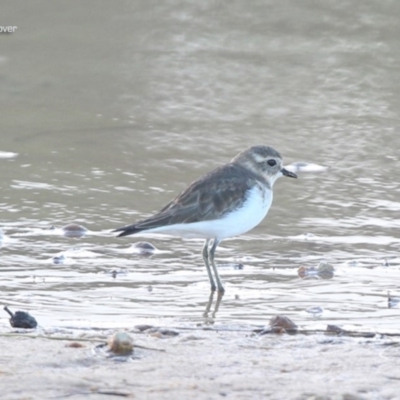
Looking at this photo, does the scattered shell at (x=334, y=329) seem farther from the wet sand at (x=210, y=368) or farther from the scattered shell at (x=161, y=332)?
the scattered shell at (x=161, y=332)

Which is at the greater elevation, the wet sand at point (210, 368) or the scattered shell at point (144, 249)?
the scattered shell at point (144, 249)

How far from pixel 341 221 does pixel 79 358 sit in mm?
3378

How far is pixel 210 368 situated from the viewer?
14.5 ft

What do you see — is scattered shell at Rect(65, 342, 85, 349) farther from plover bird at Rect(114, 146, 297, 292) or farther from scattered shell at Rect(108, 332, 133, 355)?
plover bird at Rect(114, 146, 297, 292)

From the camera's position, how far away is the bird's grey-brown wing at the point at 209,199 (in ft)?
21.5

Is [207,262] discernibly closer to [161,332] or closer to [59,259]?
[59,259]

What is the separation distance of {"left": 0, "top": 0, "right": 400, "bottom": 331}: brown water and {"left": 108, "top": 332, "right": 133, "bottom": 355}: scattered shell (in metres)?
0.81

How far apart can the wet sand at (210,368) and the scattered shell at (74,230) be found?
2.29 m

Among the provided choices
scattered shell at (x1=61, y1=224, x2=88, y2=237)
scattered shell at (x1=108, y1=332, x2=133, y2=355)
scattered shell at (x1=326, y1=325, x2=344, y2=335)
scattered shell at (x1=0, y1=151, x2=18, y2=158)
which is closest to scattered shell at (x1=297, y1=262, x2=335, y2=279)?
scattered shell at (x1=326, y1=325, x2=344, y2=335)

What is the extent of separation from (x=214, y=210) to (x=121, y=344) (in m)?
Result: 2.19

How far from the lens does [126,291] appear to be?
20.0 feet

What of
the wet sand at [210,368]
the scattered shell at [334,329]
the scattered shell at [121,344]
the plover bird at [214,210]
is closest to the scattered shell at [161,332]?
the wet sand at [210,368]

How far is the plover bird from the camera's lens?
6.51 meters

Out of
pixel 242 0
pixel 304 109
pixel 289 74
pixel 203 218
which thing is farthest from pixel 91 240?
pixel 242 0
